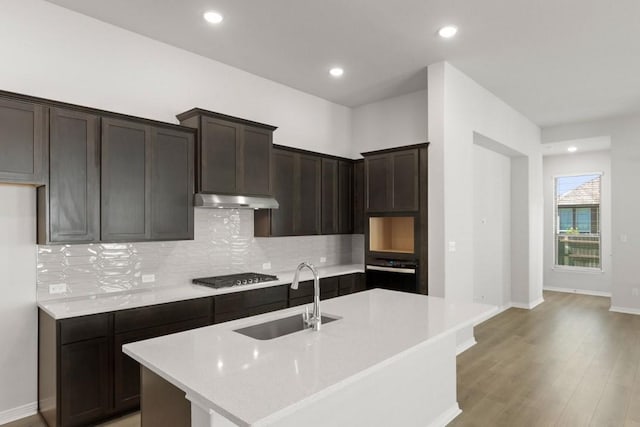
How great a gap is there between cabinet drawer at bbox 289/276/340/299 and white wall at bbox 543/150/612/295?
605 centimetres

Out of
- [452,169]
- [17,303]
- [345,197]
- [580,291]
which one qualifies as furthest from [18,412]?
[580,291]

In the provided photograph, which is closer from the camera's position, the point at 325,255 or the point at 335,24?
the point at 335,24

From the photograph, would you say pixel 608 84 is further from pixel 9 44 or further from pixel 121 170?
pixel 9 44

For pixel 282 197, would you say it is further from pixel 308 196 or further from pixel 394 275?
pixel 394 275

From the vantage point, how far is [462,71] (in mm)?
4539

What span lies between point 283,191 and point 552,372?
3.42 meters

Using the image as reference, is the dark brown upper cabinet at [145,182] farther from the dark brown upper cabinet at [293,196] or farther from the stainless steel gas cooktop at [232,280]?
the dark brown upper cabinet at [293,196]

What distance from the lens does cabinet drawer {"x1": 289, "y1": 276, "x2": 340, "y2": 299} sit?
4.27 meters

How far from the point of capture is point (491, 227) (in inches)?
253

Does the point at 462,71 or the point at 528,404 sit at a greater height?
the point at 462,71

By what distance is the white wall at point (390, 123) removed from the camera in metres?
5.28

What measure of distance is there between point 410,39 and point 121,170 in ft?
9.50

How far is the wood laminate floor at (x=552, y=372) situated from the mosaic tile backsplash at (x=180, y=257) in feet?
7.89

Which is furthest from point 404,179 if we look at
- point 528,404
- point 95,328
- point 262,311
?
point 95,328
